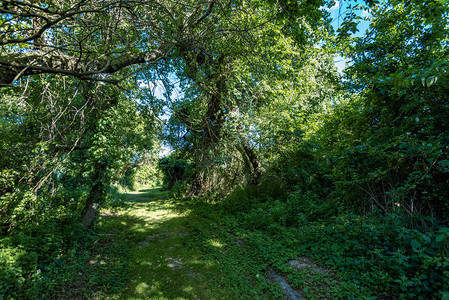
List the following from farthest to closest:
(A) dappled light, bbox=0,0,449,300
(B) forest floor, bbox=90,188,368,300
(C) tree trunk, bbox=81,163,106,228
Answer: (C) tree trunk, bbox=81,163,106,228 < (B) forest floor, bbox=90,188,368,300 < (A) dappled light, bbox=0,0,449,300

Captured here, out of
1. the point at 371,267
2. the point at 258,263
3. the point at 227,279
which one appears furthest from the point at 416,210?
the point at 227,279

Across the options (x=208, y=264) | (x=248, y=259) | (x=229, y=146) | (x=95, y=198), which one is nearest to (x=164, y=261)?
(x=208, y=264)

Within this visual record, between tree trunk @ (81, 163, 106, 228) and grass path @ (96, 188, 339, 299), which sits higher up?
tree trunk @ (81, 163, 106, 228)

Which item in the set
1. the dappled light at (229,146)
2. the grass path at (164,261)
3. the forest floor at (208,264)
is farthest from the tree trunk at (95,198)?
the grass path at (164,261)

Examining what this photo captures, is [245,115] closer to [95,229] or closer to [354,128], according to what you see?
[354,128]

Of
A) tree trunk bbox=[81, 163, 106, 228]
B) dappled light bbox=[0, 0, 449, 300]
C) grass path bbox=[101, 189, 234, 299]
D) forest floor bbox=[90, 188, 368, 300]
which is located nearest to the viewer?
dappled light bbox=[0, 0, 449, 300]

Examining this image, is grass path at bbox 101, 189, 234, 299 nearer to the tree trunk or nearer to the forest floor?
the forest floor

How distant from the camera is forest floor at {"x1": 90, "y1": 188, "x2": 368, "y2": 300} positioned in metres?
3.29

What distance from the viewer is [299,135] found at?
7.02 m

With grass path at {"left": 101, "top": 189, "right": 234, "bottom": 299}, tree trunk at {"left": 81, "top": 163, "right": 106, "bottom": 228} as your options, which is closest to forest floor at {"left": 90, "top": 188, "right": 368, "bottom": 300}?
grass path at {"left": 101, "top": 189, "right": 234, "bottom": 299}

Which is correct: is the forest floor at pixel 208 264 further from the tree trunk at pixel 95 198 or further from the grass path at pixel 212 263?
the tree trunk at pixel 95 198

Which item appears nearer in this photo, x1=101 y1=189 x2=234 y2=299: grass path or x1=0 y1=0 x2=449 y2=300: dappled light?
x1=0 y1=0 x2=449 y2=300: dappled light

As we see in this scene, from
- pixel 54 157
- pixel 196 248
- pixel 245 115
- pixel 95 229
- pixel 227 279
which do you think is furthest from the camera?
pixel 245 115

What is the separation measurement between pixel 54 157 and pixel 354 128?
24.1ft
